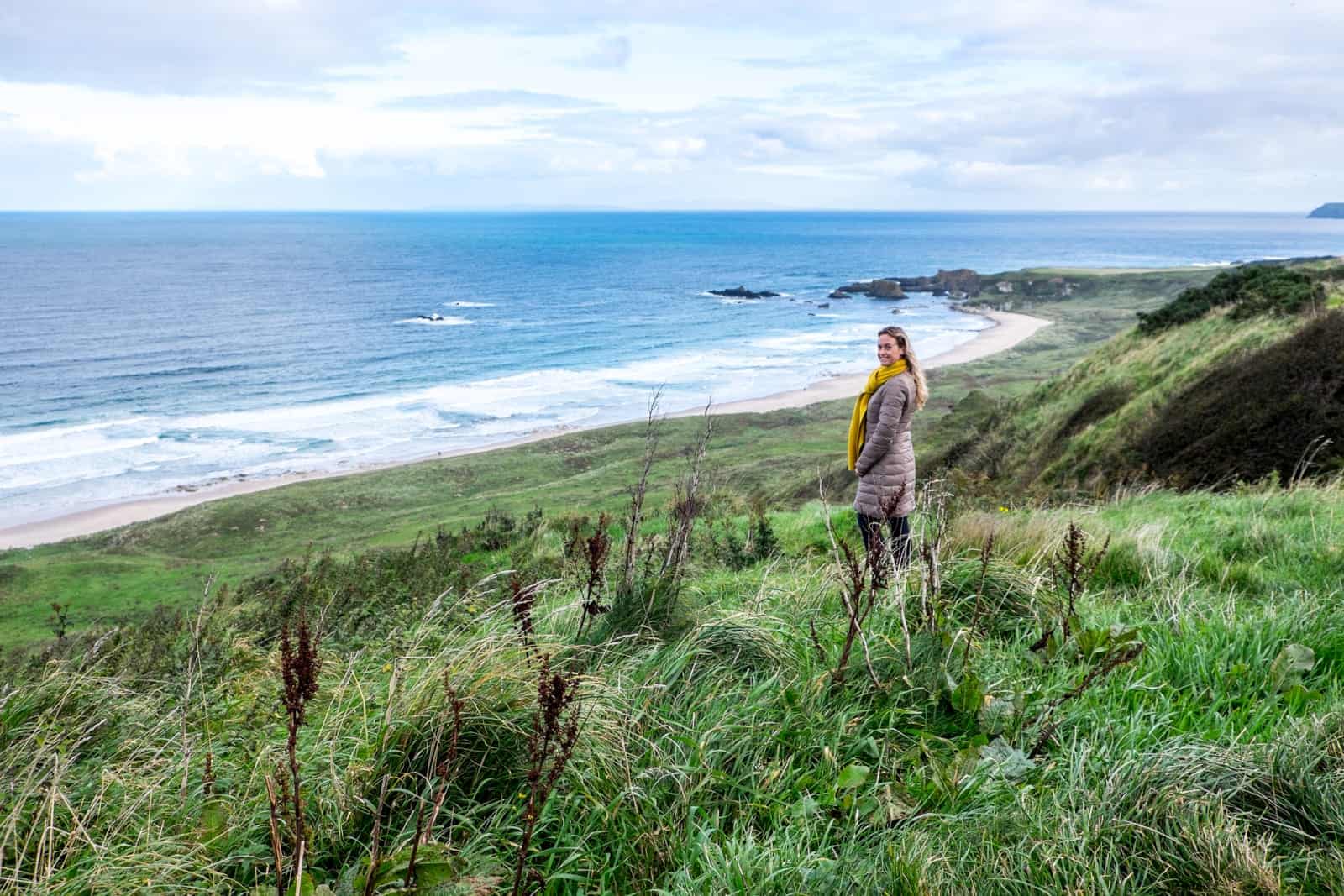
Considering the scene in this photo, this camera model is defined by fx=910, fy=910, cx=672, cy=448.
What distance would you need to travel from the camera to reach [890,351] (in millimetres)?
6770

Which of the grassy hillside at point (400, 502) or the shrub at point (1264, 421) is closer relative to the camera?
the shrub at point (1264, 421)

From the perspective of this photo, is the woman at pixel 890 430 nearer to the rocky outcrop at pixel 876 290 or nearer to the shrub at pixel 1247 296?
the shrub at pixel 1247 296

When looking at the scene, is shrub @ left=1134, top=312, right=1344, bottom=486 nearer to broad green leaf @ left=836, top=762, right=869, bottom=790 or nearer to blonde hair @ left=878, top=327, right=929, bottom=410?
blonde hair @ left=878, top=327, right=929, bottom=410

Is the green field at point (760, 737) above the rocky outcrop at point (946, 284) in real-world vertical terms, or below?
below

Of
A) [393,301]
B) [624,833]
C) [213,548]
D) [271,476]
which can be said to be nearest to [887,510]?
[624,833]

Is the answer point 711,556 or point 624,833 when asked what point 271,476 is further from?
point 624,833

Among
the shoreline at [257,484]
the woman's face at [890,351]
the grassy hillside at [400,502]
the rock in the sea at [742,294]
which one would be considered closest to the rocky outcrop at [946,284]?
the rock in the sea at [742,294]

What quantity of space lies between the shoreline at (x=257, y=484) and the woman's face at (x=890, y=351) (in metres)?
26.7

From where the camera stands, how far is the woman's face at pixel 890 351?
676 centimetres

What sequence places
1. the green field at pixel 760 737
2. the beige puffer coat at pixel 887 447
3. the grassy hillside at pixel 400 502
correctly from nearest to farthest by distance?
the green field at pixel 760 737 < the beige puffer coat at pixel 887 447 < the grassy hillside at pixel 400 502

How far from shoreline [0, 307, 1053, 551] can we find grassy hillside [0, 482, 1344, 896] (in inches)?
1042

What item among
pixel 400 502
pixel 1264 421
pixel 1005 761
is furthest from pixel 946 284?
pixel 1005 761

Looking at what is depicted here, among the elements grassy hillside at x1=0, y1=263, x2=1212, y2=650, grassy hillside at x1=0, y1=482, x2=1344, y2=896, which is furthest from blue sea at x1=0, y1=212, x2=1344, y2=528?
grassy hillside at x1=0, y1=482, x2=1344, y2=896

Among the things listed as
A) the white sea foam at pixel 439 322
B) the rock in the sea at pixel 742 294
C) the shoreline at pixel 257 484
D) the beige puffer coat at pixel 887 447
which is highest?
the beige puffer coat at pixel 887 447
